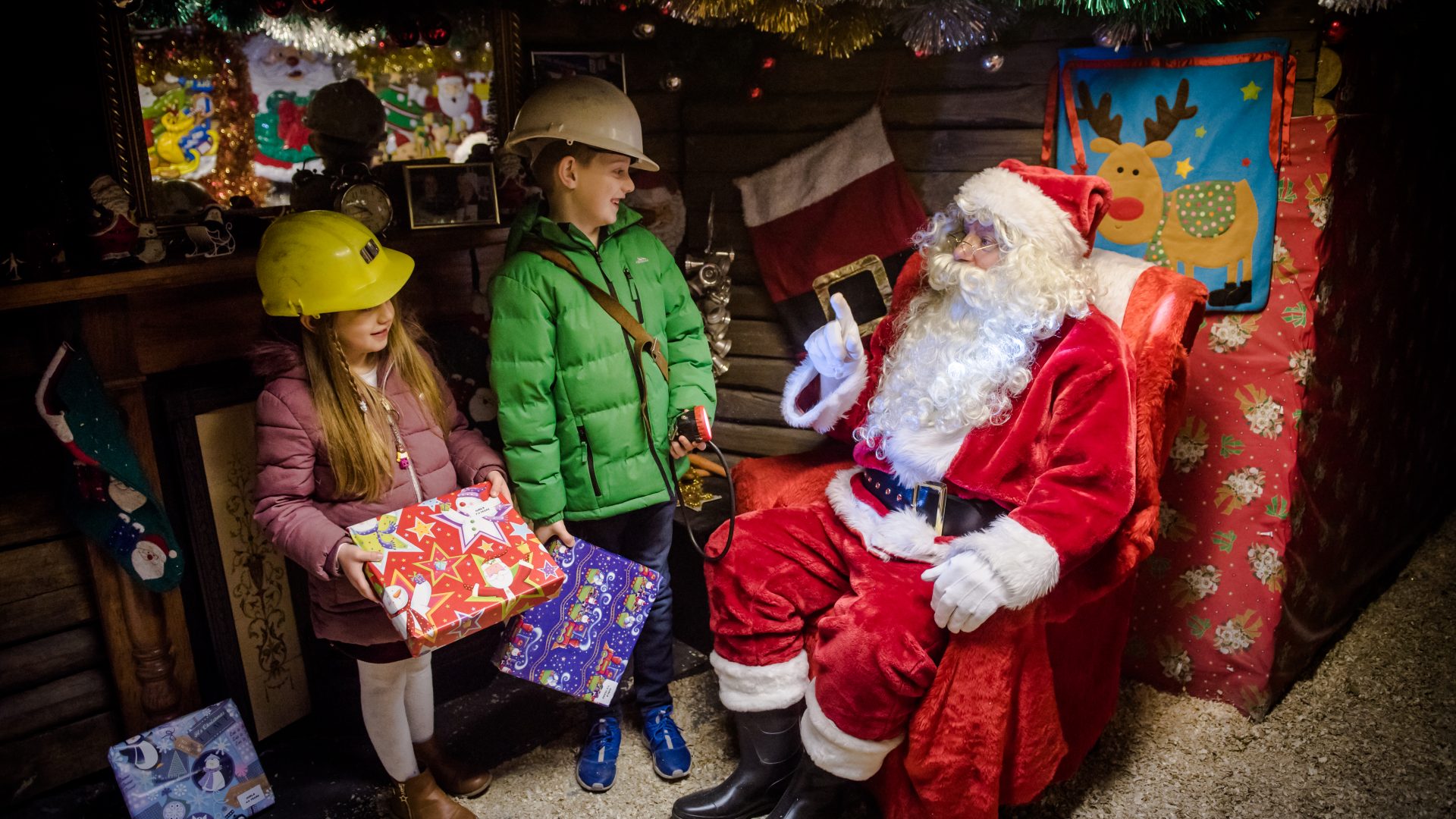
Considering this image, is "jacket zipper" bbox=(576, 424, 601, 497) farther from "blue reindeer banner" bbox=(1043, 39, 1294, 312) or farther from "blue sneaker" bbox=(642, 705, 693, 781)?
"blue reindeer banner" bbox=(1043, 39, 1294, 312)

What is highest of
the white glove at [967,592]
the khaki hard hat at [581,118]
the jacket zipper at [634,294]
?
the khaki hard hat at [581,118]

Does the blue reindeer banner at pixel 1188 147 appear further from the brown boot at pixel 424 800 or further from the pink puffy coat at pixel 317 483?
the brown boot at pixel 424 800

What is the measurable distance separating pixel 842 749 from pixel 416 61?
2.45 metres

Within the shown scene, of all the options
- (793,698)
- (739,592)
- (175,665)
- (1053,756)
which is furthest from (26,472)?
(1053,756)

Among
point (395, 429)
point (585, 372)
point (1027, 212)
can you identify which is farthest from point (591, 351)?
point (1027, 212)

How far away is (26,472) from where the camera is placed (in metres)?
2.38

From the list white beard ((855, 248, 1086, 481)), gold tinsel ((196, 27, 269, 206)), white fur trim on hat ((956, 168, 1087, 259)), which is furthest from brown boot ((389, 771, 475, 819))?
white fur trim on hat ((956, 168, 1087, 259))

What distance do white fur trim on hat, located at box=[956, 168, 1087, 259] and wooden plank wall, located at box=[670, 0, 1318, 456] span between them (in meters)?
0.62

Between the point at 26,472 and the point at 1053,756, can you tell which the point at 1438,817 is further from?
the point at 26,472

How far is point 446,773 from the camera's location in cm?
258

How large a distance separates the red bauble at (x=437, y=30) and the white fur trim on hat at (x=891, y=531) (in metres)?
1.82

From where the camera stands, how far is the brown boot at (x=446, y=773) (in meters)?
2.56

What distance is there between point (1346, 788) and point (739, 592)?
1657mm

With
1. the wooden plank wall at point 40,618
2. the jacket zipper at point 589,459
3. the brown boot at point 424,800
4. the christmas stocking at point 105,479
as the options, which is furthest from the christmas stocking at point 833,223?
the wooden plank wall at point 40,618
